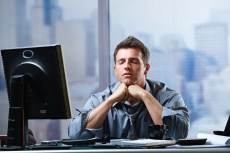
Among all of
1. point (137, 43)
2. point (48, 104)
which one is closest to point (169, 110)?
point (137, 43)

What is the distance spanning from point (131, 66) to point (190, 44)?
614 millimetres

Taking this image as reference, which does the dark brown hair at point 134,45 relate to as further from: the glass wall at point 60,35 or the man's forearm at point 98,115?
the man's forearm at point 98,115

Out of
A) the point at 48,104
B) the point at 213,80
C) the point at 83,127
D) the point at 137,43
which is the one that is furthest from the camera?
the point at 213,80

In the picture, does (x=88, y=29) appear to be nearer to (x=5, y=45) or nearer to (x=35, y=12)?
(x=35, y=12)

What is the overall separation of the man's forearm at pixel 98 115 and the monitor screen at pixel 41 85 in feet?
3.71

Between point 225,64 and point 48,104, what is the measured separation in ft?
6.59

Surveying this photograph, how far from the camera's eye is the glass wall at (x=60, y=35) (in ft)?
12.2

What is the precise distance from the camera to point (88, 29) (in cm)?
372

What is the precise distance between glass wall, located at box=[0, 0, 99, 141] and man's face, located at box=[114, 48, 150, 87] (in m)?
0.39

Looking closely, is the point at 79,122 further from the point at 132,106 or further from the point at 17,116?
the point at 17,116

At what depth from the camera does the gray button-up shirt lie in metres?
3.09

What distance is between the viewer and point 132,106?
3.23 metres

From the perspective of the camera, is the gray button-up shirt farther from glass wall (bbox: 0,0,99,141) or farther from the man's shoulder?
glass wall (bbox: 0,0,99,141)

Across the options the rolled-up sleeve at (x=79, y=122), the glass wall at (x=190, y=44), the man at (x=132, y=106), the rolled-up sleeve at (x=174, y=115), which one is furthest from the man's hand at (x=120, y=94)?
the glass wall at (x=190, y=44)
